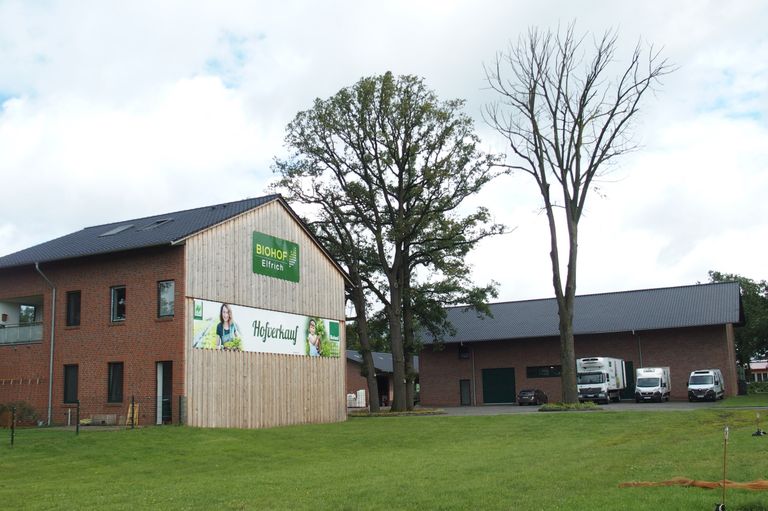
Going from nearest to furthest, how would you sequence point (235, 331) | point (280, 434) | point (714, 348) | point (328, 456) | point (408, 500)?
point (408, 500) → point (328, 456) → point (280, 434) → point (235, 331) → point (714, 348)

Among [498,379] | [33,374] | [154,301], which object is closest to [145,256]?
[154,301]

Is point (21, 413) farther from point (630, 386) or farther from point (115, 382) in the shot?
point (630, 386)

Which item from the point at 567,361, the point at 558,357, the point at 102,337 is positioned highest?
the point at 102,337

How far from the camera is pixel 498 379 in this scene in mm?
61000

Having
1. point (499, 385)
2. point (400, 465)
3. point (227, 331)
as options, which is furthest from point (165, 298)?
point (499, 385)

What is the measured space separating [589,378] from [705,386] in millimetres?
6696

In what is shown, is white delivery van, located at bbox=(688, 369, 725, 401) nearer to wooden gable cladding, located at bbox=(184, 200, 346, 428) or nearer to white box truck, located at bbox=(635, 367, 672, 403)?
white box truck, located at bbox=(635, 367, 672, 403)

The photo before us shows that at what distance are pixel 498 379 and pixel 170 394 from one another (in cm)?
3644

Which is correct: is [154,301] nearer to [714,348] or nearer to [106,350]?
[106,350]

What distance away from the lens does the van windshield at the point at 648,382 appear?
1924 inches

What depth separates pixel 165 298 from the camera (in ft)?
96.7

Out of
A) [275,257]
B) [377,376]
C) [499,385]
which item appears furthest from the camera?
[377,376]

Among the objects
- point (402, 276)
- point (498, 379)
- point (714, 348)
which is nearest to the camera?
point (402, 276)

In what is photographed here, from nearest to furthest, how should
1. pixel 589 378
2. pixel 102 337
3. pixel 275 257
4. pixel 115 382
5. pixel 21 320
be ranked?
1. pixel 115 382
2. pixel 102 337
3. pixel 275 257
4. pixel 21 320
5. pixel 589 378
